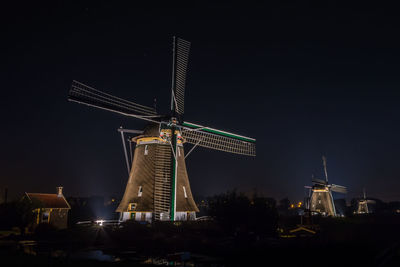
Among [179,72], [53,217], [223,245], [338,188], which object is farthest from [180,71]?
[338,188]

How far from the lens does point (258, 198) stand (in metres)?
22.9

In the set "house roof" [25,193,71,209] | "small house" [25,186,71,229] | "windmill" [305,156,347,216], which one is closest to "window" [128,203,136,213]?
"small house" [25,186,71,229]

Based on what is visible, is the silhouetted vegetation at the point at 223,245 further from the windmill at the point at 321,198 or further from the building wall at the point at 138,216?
the windmill at the point at 321,198

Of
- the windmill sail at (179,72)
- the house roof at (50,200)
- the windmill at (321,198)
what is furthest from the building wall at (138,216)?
the windmill at (321,198)

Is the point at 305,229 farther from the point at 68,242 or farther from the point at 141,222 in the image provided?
the point at 68,242

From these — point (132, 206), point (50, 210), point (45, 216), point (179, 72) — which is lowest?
point (45, 216)

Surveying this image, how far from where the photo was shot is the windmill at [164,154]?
103 ft

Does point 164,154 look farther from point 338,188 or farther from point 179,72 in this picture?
point 338,188

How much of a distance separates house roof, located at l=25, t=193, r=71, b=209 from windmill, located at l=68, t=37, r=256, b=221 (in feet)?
30.0

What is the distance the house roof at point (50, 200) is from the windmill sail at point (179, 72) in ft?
58.7

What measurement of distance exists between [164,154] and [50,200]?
53.6 ft

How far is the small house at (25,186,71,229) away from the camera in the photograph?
3553 cm

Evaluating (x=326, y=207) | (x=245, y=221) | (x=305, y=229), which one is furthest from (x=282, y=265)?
(x=326, y=207)

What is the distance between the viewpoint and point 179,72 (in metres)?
36.0
